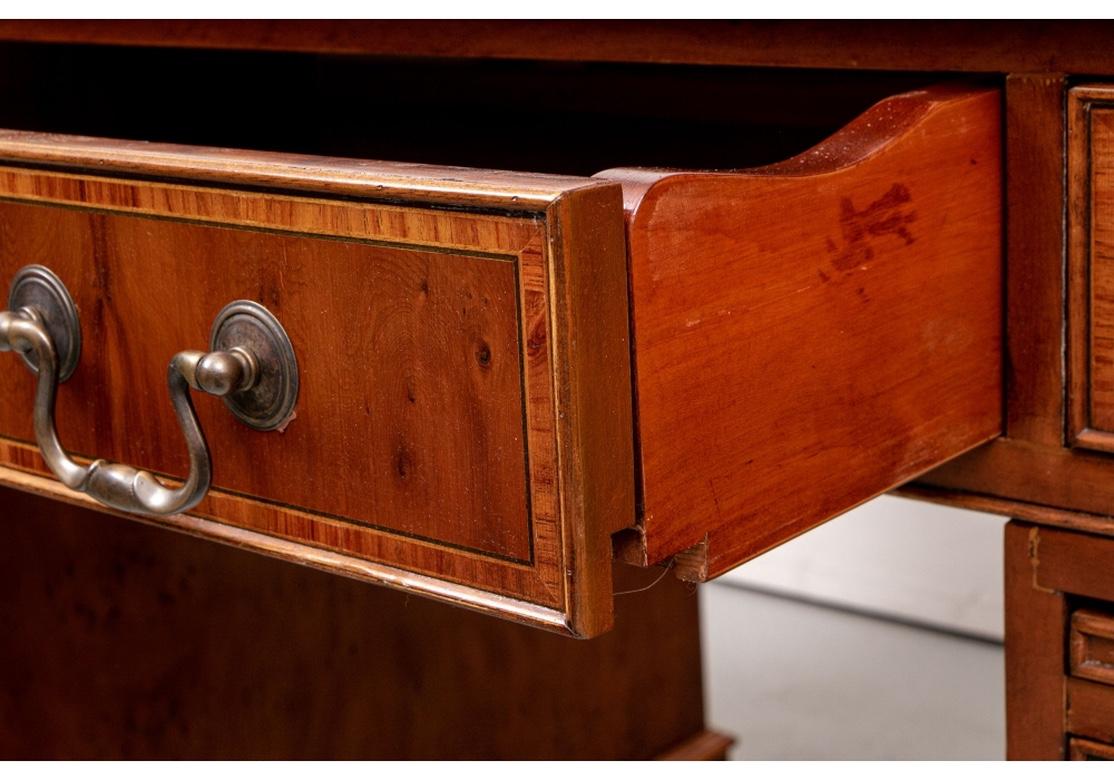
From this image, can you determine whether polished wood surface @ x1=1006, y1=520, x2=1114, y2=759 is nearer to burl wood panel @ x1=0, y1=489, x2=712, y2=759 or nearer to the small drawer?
the small drawer

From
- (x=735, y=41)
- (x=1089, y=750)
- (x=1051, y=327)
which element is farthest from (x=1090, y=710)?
(x=735, y=41)

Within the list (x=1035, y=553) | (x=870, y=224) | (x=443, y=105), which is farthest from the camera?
(x=443, y=105)

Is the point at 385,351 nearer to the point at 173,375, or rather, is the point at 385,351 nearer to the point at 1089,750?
the point at 173,375

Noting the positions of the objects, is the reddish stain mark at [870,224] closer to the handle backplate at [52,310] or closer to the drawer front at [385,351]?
the drawer front at [385,351]

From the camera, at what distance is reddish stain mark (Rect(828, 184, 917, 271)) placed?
598 mm

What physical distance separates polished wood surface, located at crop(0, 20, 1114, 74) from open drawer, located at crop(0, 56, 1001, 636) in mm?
23

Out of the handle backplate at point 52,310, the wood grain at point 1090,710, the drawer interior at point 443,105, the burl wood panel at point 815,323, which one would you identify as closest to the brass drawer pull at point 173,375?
the handle backplate at point 52,310

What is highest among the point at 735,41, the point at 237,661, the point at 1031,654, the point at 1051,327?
the point at 735,41

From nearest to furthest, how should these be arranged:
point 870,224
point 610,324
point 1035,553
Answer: point 610,324, point 870,224, point 1035,553

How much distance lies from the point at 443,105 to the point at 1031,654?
525 millimetres

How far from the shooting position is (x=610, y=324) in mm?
503

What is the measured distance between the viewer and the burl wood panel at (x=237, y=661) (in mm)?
1020

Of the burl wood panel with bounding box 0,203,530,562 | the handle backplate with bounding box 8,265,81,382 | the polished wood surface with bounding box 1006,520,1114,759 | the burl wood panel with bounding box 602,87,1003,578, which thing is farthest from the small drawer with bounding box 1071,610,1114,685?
the handle backplate with bounding box 8,265,81,382

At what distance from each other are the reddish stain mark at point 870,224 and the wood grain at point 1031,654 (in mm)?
186
